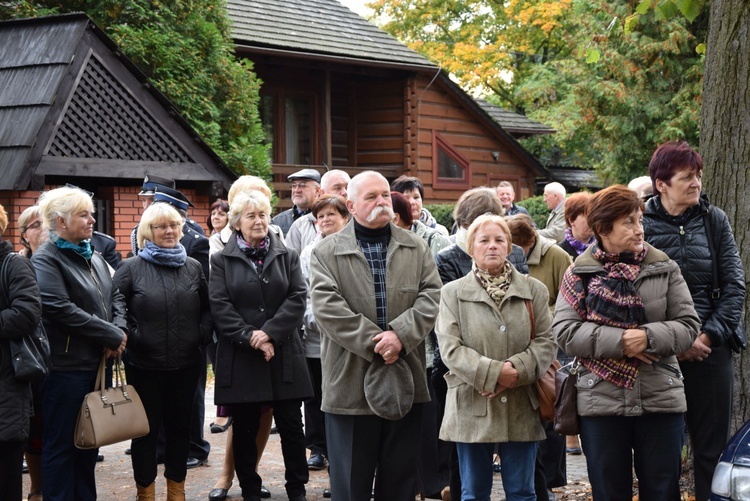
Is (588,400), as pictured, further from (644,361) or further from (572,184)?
(572,184)

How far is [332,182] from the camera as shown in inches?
324

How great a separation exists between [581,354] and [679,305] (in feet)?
1.88

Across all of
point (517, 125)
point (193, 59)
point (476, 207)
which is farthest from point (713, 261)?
point (517, 125)

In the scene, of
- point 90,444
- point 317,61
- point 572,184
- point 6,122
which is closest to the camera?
point 90,444

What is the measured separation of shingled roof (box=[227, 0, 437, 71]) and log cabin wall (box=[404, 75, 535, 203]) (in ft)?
3.44

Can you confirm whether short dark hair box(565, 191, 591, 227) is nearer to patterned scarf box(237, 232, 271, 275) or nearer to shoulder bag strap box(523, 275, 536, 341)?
shoulder bag strap box(523, 275, 536, 341)

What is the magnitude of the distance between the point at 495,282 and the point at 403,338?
69cm

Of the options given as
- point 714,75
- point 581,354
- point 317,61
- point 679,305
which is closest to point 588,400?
point 581,354

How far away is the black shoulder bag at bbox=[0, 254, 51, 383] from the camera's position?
5586mm

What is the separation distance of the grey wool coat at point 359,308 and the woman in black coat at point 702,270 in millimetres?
1416

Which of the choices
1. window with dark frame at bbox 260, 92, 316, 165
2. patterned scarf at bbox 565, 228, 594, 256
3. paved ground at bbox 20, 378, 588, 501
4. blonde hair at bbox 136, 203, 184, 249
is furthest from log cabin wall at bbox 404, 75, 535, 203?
blonde hair at bbox 136, 203, 184, 249

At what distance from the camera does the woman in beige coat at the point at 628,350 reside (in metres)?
5.02

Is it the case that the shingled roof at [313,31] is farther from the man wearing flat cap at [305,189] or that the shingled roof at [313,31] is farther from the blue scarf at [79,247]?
the blue scarf at [79,247]

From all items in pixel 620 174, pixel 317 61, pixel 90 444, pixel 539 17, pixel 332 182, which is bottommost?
pixel 90 444
